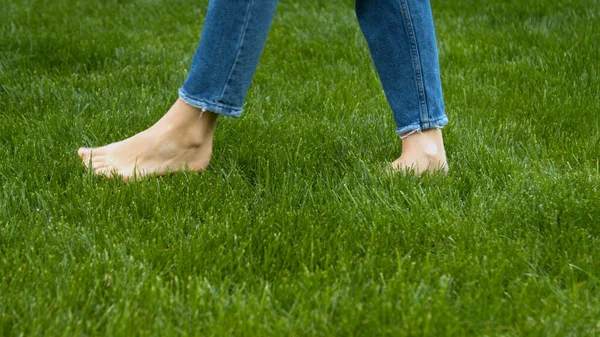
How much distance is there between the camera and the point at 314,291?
157 centimetres

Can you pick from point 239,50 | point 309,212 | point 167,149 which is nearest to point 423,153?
point 309,212

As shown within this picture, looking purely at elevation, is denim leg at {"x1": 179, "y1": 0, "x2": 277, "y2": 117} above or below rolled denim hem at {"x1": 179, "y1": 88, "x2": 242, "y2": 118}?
above

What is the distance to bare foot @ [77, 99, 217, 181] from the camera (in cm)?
221

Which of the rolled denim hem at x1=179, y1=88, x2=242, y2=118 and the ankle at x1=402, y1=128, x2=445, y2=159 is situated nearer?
the rolled denim hem at x1=179, y1=88, x2=242, y2=118

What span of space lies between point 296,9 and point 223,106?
310cm

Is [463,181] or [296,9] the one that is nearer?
[463,181]

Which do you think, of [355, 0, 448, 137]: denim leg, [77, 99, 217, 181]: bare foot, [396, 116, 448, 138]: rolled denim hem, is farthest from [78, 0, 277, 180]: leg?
[396, 116, 448, 138]: rolled denim hem

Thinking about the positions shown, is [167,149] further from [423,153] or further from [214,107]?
[423,153]

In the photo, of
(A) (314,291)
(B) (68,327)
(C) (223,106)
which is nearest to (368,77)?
(C) (223,106)

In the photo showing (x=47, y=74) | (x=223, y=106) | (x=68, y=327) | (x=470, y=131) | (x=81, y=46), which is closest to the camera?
(x=68, y=327)

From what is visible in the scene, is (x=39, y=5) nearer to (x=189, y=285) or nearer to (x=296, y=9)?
(x=296, y=9)

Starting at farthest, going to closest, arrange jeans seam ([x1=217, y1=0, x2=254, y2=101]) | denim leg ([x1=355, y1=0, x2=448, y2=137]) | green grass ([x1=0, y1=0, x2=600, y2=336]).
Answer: denim leg ([x1=355, y1=0, x2=448, y2=137])
jeans seam ([x1=217, y1=0, x2=254, y2=101])
green grass ([x1=0, y1=0, x2=600, y2=336])

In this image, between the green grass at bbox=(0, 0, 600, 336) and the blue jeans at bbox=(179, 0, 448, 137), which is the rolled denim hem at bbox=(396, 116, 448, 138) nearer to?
the blue jeans at bbox=(179, 0, 448, 137)

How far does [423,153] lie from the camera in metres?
2.24
